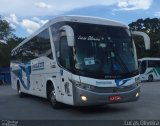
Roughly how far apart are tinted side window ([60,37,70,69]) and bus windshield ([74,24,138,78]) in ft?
1.60

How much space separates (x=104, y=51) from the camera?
13453 mm

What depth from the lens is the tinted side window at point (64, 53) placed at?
1356 centimetres

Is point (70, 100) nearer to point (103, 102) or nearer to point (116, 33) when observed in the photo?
point (103, 102)

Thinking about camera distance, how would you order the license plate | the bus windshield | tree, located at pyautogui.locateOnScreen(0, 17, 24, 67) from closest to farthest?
1. the license plate
2. the bus windshield
3. tree, located at pyautogui.locateOnScreen(0, 17, 24, 67)

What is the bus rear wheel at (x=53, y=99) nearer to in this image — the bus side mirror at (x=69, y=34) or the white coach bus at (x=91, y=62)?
the white coach bus at (x=91, y=62)

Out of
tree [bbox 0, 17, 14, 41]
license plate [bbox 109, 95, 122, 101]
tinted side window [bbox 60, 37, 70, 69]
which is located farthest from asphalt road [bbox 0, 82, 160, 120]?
tree [bbox 0, 17, 14, 41]

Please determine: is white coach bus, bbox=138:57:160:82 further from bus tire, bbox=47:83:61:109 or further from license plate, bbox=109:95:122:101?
license plate, bbox=109:95:122:101

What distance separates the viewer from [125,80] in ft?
44.1

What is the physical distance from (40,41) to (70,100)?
495 cm

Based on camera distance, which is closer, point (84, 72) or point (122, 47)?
point (84, 72)

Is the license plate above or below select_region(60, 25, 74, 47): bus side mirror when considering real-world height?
below

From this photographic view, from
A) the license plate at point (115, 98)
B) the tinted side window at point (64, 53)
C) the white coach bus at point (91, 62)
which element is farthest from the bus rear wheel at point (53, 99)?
the license plate at point (115, 98)

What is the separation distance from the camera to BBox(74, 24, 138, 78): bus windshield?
43.1 ft

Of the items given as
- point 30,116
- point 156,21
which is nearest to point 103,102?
point 30,116
